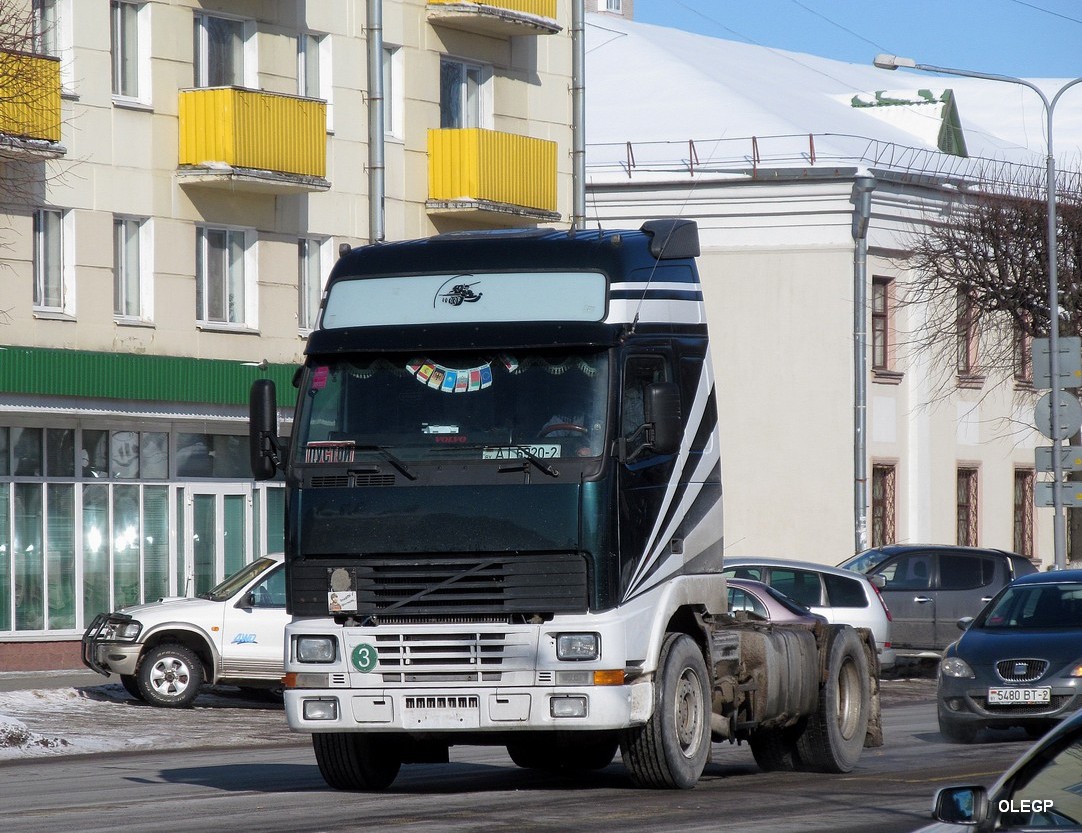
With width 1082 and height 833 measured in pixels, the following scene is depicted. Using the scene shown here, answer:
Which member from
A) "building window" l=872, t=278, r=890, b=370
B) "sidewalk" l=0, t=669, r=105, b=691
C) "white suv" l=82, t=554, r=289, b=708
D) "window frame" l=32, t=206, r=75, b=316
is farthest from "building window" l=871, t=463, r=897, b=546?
"white suv" l=82, t=554, r=289, b=708

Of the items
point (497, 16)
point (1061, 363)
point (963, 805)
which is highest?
point (497, 16)

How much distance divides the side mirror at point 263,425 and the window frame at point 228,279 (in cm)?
1711

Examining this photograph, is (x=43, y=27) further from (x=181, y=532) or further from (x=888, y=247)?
(x=888, y=247)

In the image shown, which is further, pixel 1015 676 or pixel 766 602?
pixel 766 602

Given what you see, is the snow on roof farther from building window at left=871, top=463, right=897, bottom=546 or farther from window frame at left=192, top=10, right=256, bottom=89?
window frame at left=192, top=10, right=256, bottom=89

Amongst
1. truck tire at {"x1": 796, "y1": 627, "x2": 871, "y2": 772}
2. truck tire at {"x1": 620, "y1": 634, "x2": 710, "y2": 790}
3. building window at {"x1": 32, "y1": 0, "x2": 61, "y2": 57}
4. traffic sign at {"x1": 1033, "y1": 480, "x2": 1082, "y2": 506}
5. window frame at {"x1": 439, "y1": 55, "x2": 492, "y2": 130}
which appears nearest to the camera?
truck tire at {"x1": 620, "y1": 634, "x2": 710, "y2": 790}

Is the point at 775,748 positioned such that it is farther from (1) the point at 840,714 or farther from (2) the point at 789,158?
(2) the point at 789,158

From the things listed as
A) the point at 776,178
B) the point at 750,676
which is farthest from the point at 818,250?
the point at 750,676

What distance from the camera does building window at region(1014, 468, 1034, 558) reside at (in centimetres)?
4662

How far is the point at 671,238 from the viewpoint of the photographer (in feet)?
43.5

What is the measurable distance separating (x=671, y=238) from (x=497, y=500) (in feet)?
7.71

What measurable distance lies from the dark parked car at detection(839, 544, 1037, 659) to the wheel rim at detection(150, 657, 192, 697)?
33.1 feet

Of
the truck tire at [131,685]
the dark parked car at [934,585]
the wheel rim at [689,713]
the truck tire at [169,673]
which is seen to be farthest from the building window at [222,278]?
the wheel rim at [689,713]

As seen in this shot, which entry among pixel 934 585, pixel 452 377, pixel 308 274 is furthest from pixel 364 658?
pixel 308 274
